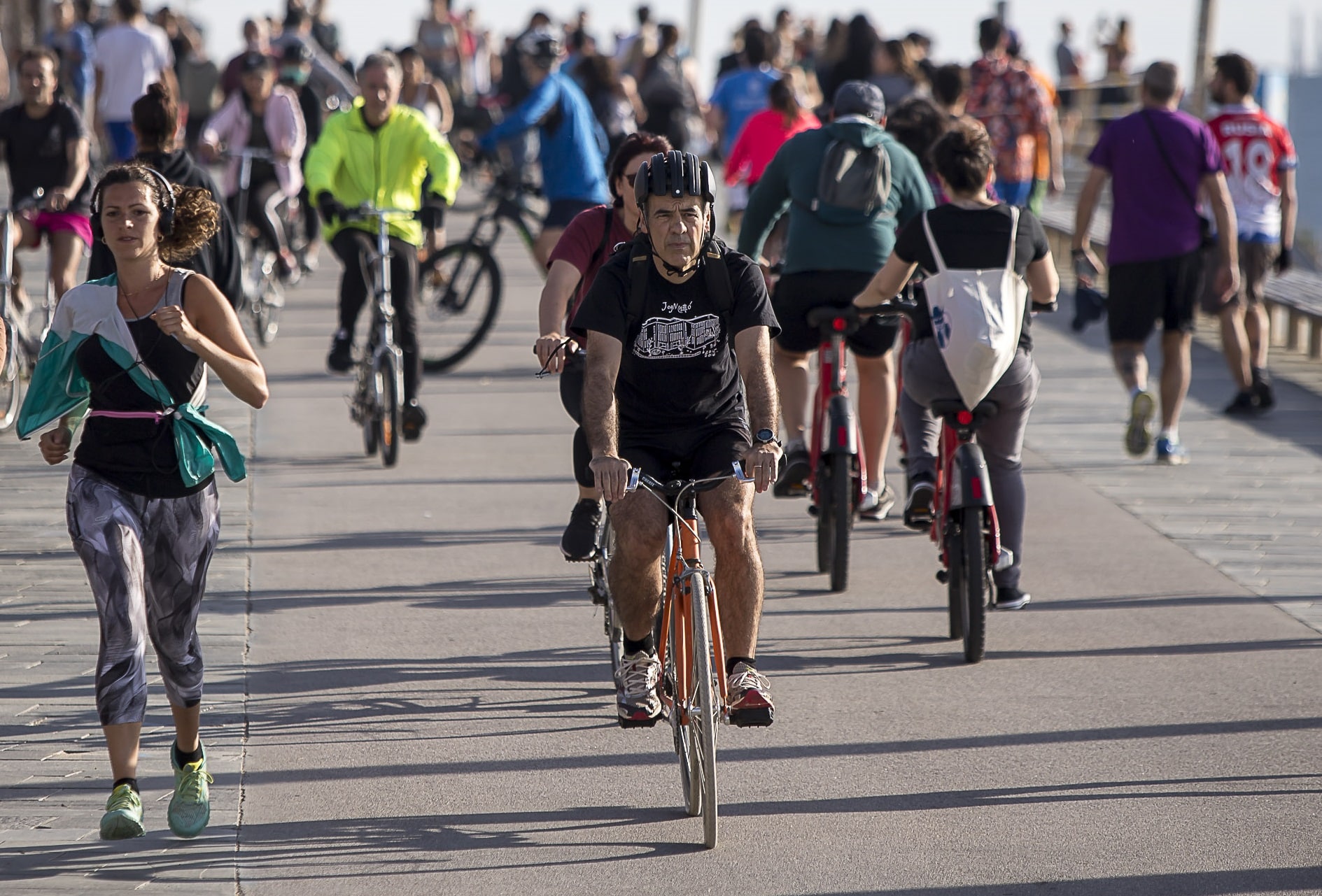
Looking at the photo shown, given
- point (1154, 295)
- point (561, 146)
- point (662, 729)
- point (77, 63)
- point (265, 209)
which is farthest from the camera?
point (77, 63)

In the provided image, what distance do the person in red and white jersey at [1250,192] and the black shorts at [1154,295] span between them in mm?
939

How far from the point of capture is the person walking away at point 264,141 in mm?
14422

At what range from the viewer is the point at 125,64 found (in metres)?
17.9

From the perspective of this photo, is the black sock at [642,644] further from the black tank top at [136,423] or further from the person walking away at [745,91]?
the person walking away at [745,91]

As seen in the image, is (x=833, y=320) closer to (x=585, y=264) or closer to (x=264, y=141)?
(x=585, y=264)

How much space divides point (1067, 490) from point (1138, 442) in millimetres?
632

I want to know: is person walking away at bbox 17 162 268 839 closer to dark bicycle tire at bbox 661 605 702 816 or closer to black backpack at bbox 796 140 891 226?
dark bicycle tire at bbox 661 605 702 816

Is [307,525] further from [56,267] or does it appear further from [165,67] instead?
[165,67]

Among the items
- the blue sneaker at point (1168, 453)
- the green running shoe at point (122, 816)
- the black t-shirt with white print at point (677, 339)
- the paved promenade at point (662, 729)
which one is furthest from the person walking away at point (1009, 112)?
the green running shoe at point (122, 816)

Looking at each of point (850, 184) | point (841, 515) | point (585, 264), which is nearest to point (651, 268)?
point (585, 264)

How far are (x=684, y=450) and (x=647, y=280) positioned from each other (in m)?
0.50

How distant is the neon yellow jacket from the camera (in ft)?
34.4

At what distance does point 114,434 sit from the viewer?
4938 mm

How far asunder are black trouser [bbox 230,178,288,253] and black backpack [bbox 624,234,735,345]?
9.54 meters
